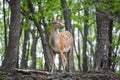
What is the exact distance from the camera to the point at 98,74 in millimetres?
11852

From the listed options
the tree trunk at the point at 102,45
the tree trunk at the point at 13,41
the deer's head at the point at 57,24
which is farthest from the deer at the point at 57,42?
the tree trunk at the point at 102,45

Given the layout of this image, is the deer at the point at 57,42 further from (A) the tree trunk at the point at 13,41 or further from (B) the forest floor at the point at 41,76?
(A) the tree trunk at the point at 13,41

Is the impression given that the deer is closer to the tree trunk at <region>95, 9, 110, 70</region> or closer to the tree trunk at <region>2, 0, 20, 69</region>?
the tree trunk at <region>2, 0, 20, 69</region>

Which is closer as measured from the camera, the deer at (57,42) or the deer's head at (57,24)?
the deer's head at (57,24)

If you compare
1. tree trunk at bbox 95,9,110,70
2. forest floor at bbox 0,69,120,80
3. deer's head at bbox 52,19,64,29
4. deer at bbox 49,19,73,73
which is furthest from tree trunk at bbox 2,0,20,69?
tree trunk at bbox 95,9,110,70

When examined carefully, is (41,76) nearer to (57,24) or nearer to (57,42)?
(57,42)

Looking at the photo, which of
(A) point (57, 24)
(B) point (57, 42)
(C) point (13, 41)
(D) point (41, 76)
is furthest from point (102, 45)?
(C) point (13, 41)

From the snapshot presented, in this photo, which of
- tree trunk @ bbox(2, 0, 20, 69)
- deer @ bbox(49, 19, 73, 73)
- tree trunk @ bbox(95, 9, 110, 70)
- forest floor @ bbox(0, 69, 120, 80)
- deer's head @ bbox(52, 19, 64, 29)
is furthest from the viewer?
tree trunk @ bbox(95, 9, 110, 70)

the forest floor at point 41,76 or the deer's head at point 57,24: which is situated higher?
the deer's head at point 57,24

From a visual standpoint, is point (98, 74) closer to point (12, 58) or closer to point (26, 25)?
point (12, 58)

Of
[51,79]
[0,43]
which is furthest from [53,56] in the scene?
[0,43]

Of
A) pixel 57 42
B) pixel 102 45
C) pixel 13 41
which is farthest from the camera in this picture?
pixel 102 45

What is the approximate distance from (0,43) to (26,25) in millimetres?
20607

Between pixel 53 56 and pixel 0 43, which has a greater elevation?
pixel 0 43
